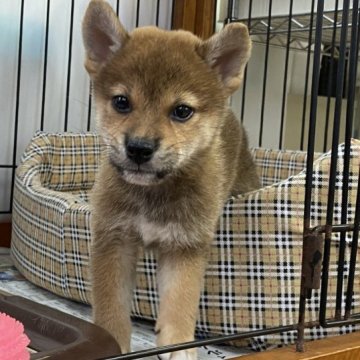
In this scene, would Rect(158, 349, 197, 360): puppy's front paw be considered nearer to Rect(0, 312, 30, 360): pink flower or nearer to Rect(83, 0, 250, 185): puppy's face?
Rect(83, 0, 250, 185): puppy's face

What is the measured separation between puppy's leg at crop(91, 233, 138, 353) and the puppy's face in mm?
196

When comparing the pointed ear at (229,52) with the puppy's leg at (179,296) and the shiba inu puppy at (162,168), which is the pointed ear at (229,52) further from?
the puppy's leg at (179,296)

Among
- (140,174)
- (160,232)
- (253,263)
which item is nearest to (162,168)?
(140,174)

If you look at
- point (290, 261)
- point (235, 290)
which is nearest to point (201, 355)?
point (235, 290)

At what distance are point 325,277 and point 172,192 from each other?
1.02 feet

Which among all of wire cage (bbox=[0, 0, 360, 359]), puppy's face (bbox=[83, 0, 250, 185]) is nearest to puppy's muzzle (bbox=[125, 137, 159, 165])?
puppy's face (bbox=[83, 0, 250, 185])

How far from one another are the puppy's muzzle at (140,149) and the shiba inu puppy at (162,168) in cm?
4

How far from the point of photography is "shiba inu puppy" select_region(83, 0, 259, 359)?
1043mm

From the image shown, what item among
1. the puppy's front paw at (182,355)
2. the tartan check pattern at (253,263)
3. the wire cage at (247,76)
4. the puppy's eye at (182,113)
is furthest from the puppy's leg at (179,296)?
the wire cage at (247,76)

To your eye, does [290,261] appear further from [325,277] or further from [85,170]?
[85,170]

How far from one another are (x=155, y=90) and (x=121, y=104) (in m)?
0.07

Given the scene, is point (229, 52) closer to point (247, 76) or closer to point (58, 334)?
point (58, 334)

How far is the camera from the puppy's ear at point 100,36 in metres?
1.12

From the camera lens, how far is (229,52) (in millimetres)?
1160
